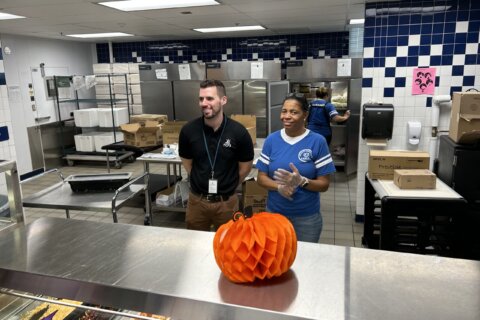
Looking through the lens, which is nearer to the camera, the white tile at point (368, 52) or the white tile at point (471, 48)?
the white tile at point (471, 48)

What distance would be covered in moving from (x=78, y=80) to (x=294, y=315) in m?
7.71

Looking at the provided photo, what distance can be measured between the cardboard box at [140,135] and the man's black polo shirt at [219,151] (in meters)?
3.11

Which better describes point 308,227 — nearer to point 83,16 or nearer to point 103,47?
point 83,16

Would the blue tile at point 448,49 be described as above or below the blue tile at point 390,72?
above

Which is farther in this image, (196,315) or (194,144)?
(194,144)

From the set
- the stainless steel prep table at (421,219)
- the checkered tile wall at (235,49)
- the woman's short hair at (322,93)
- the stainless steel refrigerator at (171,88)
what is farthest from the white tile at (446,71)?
the stainless steel refrigerator at (171,88)

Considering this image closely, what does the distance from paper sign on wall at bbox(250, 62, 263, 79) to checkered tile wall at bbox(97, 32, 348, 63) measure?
127cm

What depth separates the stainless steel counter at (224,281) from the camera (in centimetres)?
96

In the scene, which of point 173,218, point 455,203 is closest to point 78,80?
point 173,218

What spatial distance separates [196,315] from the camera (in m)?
1.02

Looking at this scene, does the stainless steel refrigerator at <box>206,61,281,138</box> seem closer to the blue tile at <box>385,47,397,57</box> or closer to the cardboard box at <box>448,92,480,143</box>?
the blue tile at <box>385,47,397,57</box>

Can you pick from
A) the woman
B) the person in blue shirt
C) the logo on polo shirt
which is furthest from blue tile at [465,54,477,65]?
the logo on polo shirt

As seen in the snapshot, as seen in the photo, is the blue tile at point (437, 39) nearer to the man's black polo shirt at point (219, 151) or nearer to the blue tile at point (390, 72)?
the blue tile at point (390, 72)

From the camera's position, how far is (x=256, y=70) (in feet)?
23.1
